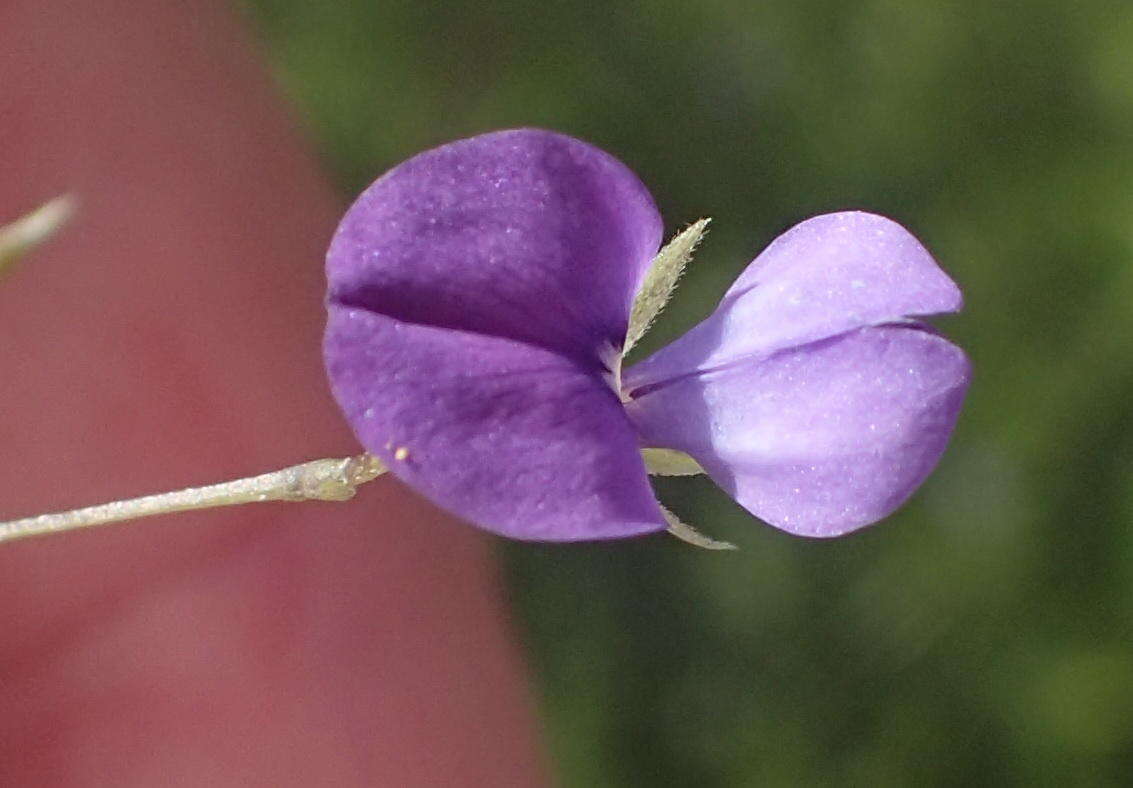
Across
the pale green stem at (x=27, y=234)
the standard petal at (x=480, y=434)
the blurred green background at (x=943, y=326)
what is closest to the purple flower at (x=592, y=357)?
the standard petal at (x=480, y=434)

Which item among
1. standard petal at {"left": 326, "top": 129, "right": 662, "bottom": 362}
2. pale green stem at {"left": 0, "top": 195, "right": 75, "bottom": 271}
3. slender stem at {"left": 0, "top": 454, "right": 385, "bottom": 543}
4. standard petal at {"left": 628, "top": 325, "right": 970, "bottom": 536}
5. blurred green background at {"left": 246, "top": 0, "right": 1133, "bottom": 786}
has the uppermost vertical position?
pale green stem at {"left": 0, "top": 195, "right": 75, "bottom": 271}

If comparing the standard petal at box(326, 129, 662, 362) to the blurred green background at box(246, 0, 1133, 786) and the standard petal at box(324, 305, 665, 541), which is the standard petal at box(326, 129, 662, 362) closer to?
the standard petal at box(324, 305, 665, 541)

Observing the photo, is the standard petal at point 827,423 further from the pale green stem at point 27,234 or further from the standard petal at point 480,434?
the pale green stem at point 27,234

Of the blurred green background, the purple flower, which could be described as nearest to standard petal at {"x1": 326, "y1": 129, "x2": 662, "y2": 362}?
the purple flower

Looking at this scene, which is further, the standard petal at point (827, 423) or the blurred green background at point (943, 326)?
the blurred green background at point (943, 326)

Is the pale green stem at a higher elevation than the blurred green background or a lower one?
higher

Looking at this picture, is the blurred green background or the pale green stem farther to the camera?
the blurred green background
